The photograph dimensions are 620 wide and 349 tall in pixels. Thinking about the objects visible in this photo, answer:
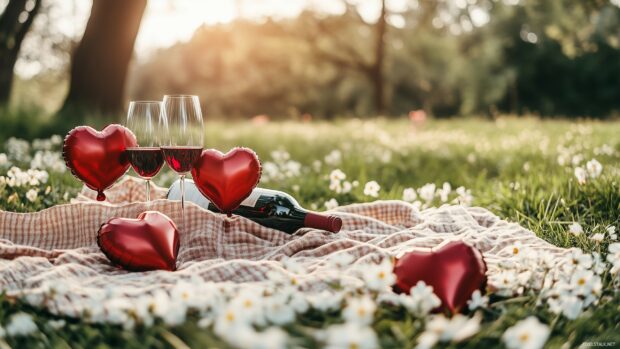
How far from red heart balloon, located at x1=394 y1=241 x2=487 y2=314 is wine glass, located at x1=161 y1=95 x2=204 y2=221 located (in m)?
1.08

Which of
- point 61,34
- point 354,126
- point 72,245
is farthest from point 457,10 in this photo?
A: point 72,245

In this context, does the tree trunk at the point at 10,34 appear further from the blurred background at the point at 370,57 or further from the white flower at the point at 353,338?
the white flower at the point at 353,338

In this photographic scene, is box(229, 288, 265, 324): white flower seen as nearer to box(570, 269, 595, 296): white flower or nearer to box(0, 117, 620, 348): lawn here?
box(0, 117, 620, 348): lawn

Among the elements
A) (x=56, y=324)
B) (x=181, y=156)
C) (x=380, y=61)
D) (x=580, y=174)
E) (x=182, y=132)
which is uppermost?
(x=380, y=61)

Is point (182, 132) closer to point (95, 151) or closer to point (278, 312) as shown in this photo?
point (95, 151)

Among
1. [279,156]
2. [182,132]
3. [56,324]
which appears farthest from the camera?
[279,156]

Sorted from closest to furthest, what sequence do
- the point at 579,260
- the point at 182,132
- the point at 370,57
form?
the point at 579,260 → the point at 182,132 → the point at 370,57

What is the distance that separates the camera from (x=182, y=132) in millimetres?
3037

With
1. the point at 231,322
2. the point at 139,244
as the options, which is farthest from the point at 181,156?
the point at 231,322

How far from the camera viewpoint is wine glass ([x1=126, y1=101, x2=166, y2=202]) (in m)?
3.12

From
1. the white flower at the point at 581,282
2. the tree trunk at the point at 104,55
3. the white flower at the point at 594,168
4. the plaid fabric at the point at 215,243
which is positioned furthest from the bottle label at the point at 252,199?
the tree trunk at the point at 104,55

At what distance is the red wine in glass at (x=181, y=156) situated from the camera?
3025 mm

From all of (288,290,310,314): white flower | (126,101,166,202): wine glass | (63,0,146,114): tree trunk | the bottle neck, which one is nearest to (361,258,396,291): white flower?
(288,290,310,314): white flower

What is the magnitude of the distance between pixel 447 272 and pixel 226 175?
1.20 metres
